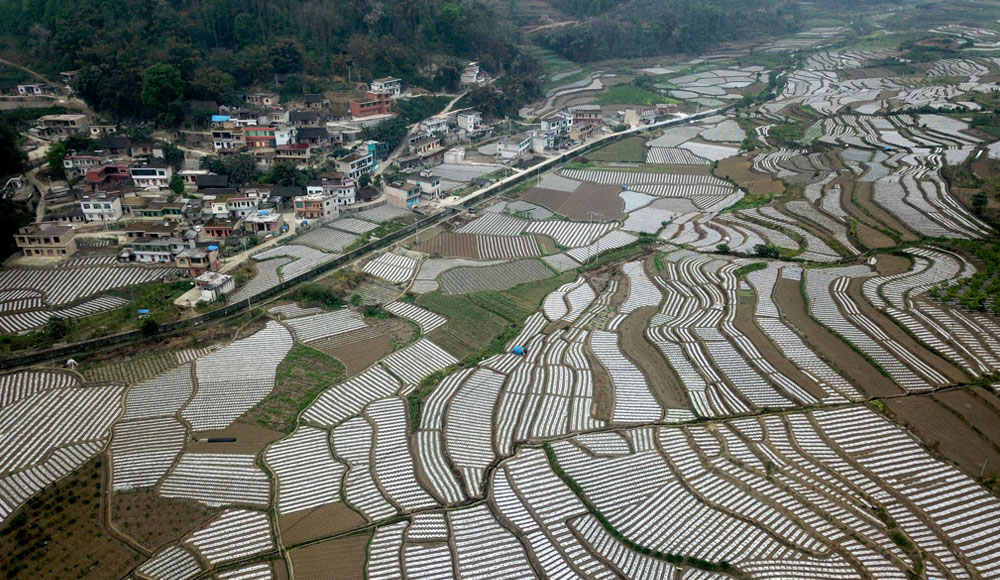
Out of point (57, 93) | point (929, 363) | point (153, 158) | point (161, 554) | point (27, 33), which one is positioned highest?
point (27, 33)

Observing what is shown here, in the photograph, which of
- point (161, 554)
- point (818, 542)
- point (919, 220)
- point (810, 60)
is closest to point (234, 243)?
point (161, 554)

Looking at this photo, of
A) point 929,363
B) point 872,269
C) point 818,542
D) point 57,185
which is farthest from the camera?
point 57,185

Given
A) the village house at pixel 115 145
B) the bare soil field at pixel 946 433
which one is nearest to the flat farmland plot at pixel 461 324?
the bare soil field at pixel 946 433

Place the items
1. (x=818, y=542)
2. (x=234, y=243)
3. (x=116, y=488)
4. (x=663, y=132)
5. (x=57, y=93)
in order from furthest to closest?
(x=663, y=132) → (x=57, y=93) → (x=234, y=243) → (x=116, y=488) → (x=818, y=542)

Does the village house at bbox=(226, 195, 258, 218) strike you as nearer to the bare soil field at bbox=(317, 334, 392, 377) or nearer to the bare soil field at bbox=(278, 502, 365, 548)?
the bare soil field at bbox=(317, 334, 392, 377)

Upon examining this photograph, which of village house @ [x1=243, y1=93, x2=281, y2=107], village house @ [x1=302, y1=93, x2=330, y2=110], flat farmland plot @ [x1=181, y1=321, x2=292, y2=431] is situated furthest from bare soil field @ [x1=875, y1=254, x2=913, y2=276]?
village house @ [x1=243, y1=93, x2=281, y2=107]

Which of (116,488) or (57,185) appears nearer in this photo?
(116,488)

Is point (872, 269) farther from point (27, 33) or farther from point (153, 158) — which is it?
point (27, 33)

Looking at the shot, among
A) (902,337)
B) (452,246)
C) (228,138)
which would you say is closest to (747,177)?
(452,246)
